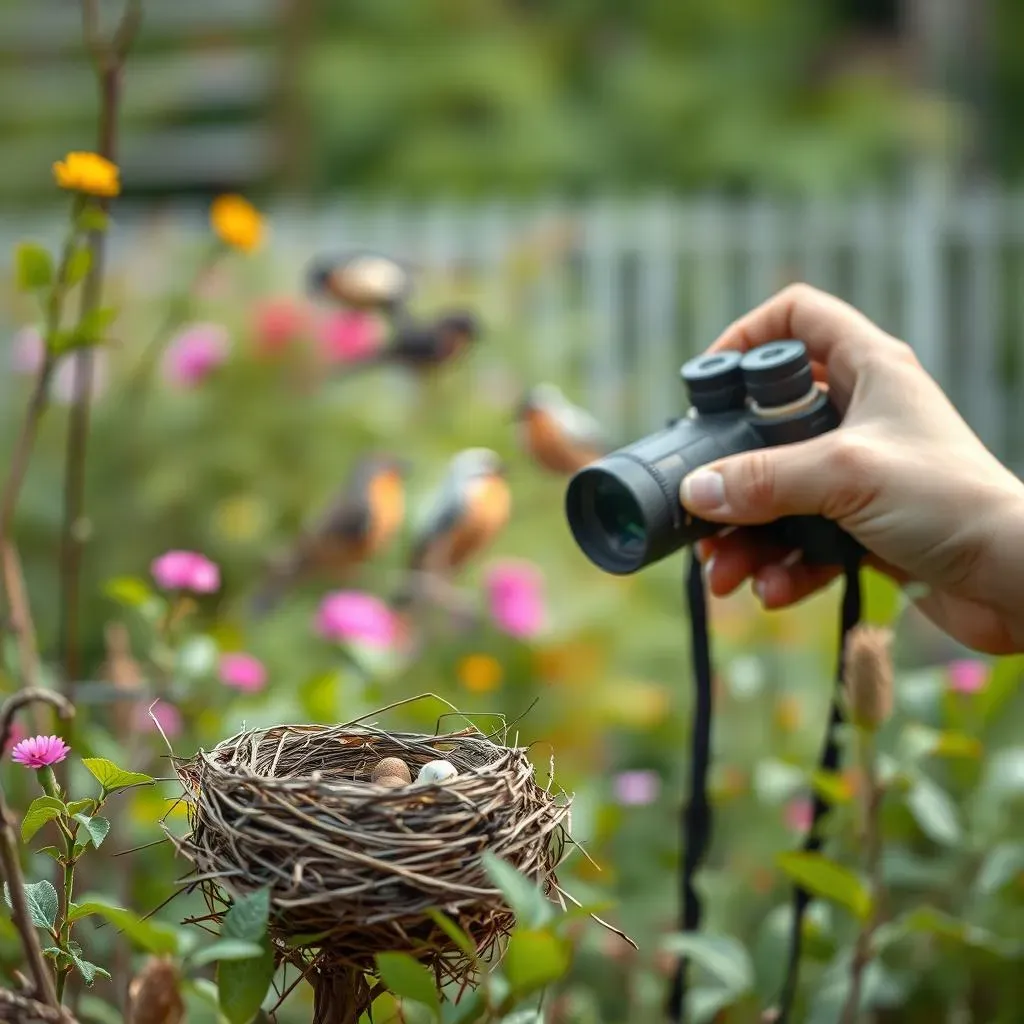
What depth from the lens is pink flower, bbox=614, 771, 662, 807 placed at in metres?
2.25

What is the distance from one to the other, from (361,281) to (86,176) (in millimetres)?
1649

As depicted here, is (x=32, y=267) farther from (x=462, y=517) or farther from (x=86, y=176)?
(x=462, y=517)

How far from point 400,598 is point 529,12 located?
918 centimetres

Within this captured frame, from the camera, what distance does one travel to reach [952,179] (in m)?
9.97

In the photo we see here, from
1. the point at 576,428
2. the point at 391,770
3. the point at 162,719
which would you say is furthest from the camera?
the point at 576,428

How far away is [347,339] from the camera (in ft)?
11.8

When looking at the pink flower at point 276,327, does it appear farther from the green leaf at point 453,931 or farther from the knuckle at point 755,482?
the green leaf at point 453,931

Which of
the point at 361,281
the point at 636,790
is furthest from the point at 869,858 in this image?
the point at 361,281

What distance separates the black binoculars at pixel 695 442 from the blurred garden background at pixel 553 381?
0.31 meters

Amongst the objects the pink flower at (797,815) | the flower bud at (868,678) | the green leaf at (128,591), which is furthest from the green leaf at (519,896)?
the pink flower at (797,815)

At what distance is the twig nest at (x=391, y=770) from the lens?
43.9 inches

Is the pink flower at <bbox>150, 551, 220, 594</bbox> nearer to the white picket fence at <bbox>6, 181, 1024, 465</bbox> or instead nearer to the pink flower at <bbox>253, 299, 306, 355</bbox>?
the pink flower at <bbox>253, 299, 306, 355</bbox>

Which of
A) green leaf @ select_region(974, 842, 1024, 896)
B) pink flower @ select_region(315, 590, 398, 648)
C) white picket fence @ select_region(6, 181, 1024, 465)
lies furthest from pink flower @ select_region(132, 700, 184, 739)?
white picket fence @ select_region(6, 181, 1024, 465)

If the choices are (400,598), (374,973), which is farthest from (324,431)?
(374,973)
